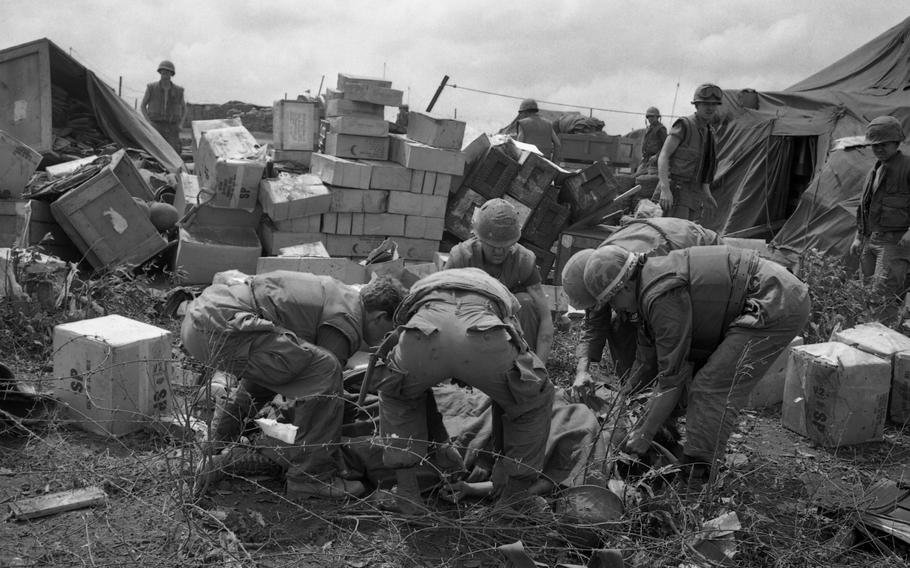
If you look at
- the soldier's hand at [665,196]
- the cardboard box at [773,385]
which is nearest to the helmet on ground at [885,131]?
the soldier's hand at [665,196]

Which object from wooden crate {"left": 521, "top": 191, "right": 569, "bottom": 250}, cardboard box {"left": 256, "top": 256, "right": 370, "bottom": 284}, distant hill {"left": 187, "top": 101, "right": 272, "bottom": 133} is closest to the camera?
cardboard box {"left": 256, "top": 256, "right": 370, "bottom": 284}

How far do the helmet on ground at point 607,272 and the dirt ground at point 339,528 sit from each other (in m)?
0.92

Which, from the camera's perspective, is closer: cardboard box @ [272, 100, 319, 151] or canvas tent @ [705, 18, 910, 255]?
cardboard box @ [272, 100, 319, 151]

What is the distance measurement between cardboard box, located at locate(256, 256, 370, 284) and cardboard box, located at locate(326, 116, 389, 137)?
57.4 inches

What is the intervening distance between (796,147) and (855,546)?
348 inches

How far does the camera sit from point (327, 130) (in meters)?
7.89

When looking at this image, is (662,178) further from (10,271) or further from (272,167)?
(10,271)

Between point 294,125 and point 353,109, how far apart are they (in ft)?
2.35

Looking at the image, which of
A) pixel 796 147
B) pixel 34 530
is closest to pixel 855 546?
pixel 34 530

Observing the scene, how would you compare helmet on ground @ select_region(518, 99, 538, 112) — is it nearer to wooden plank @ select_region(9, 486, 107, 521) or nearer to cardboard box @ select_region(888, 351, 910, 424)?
cardboard box @ select_region(888, 351, 910, 424)

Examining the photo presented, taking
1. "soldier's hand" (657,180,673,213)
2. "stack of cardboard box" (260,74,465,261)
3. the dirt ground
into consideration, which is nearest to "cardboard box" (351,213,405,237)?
"stack of cardboard box" (260,74,465,261)

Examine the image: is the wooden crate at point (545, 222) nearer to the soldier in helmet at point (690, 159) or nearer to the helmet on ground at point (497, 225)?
the soldier in helmet at point (690, 159)

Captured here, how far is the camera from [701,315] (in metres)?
3.90

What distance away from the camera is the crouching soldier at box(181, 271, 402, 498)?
3629 mm
